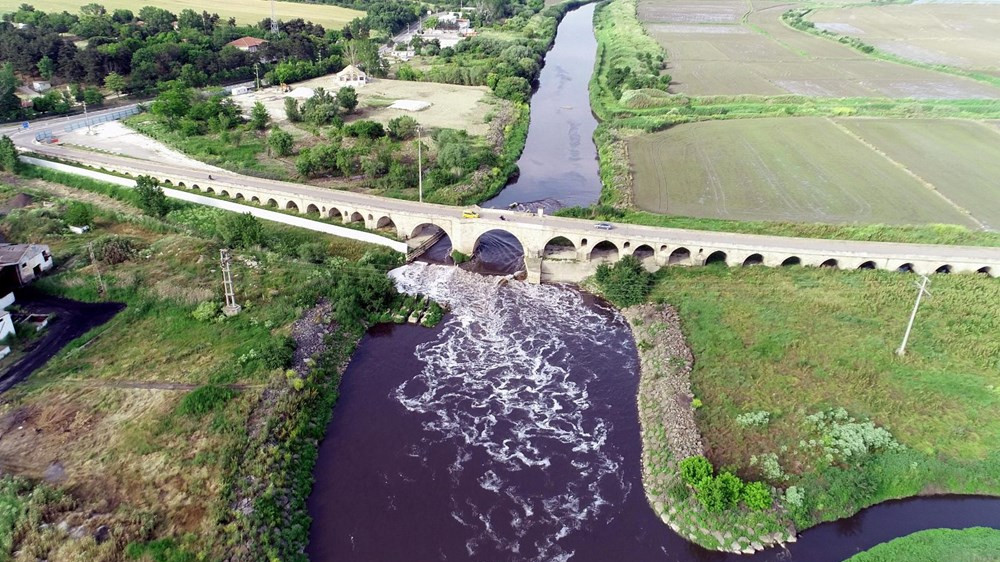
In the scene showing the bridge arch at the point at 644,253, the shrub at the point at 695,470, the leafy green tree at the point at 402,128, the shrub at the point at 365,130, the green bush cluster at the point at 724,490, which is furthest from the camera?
the leafy green tree at the point at 402,128

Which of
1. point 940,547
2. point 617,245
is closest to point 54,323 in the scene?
point 617,245

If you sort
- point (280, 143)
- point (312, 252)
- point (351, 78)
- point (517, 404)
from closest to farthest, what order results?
point (517, 404) < point (312, 252) < point (280, 143) < point (351, 78)

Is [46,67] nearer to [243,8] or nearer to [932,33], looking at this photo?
[243,8]

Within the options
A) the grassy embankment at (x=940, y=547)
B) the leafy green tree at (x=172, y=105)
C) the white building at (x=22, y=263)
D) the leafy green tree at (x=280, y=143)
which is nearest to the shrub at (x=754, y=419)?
the grassy embankment at (x=940, y=547)

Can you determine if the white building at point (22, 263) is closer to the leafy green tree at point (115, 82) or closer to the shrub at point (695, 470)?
the shrub at point (695, 470)

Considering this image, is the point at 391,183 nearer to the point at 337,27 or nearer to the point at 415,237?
the point at 415,237

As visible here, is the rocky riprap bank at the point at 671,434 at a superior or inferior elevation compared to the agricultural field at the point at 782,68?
inferior

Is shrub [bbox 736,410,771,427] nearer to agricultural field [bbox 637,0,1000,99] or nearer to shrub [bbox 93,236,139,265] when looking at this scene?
shrub [bbox 93,236,139,265]
